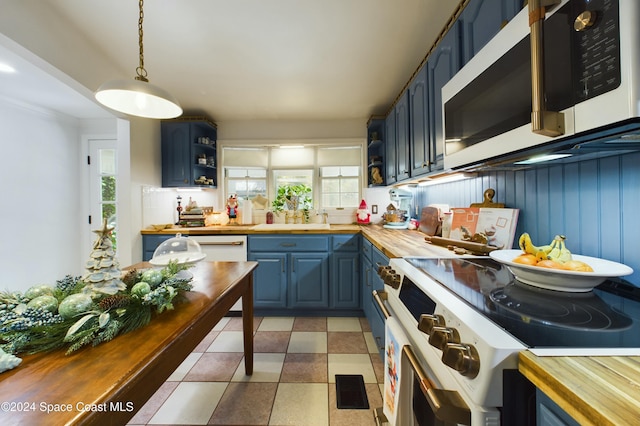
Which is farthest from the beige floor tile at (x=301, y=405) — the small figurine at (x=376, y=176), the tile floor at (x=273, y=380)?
the small figurine at (x=376, y=176)

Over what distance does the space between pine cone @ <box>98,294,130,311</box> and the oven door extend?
3.07ft

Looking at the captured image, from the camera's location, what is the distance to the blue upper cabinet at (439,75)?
137 centimetres

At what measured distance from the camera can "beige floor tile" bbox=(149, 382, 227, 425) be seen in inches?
Result: 54.8

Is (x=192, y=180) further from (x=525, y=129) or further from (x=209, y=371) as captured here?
(x=525, y=129)

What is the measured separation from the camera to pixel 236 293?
1.37m

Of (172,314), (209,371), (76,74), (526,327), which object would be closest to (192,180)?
(76,74)

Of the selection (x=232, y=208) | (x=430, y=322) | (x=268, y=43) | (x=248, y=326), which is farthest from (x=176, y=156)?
(x=430, y=322)

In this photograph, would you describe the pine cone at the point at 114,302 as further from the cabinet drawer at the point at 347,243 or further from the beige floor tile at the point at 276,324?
the cabinet drawer at the point at 347,243

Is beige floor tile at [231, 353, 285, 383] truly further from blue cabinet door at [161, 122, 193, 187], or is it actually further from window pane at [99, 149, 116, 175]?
window pane at [99, 149, 116, 175]

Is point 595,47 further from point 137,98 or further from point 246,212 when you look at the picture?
point 246,212

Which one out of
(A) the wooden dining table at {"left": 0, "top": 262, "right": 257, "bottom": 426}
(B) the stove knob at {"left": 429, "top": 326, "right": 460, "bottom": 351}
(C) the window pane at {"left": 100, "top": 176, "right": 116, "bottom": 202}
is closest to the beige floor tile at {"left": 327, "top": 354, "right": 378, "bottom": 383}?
(A) the wooden dining table at {"left": 0, "top": 262, "right": 257, "bottom": 426}

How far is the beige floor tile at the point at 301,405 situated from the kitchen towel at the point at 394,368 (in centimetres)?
58

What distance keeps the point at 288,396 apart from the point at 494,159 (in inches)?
67.7

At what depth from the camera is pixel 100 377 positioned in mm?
538
